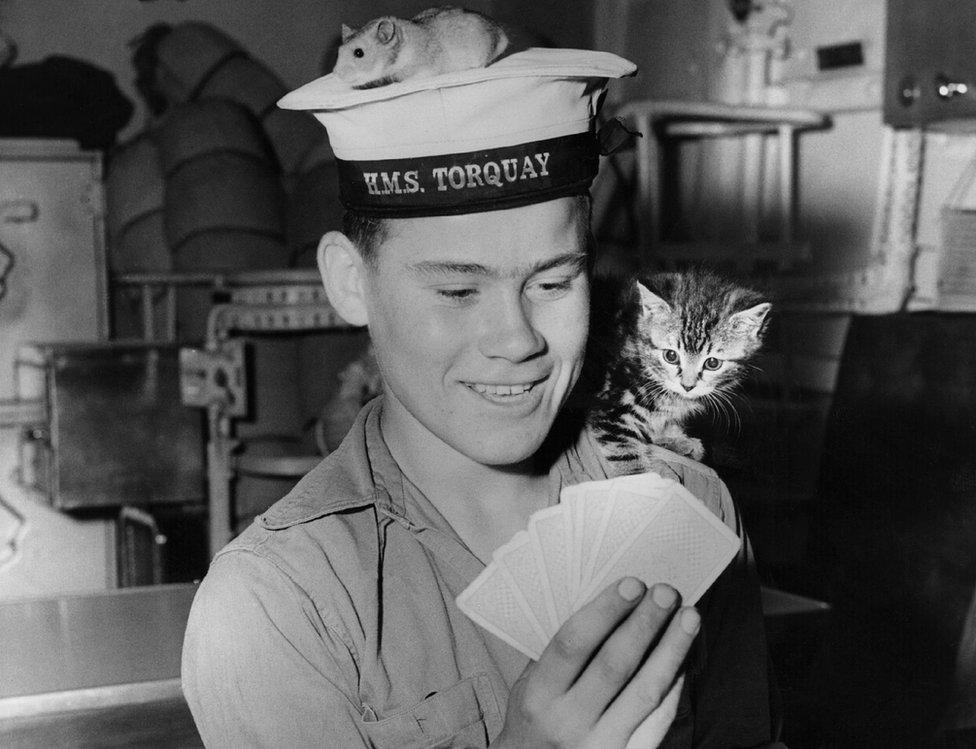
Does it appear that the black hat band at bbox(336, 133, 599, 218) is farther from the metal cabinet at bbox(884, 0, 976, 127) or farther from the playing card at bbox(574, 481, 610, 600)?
the metal cabinet at bbox(884, 0, 976, 127)

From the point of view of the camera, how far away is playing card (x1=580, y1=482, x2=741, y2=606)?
2.31 ft

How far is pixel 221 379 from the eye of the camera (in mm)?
1494

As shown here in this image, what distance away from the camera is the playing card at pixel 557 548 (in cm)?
72

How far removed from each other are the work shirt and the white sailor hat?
259mm

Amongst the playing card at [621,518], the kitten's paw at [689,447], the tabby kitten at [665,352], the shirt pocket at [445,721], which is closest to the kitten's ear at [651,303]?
the tabby kitten at [665,352]

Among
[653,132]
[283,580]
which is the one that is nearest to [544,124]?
[283,580]

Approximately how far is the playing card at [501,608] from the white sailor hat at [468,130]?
0.84 ft

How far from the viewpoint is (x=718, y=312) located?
2.87 ft

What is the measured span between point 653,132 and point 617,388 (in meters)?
1.00

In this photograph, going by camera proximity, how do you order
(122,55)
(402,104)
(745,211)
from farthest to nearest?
(122,55) → (745,211) → (402,104)

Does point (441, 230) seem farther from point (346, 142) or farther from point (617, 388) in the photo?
point (617, 388)

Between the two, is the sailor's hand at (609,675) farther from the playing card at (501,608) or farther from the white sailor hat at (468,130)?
the white sailor hat at (468,130)

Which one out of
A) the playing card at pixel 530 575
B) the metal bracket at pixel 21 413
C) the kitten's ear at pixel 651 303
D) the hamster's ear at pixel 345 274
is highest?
the hamster's ear at pixel 345 274

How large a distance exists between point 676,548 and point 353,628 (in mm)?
272
